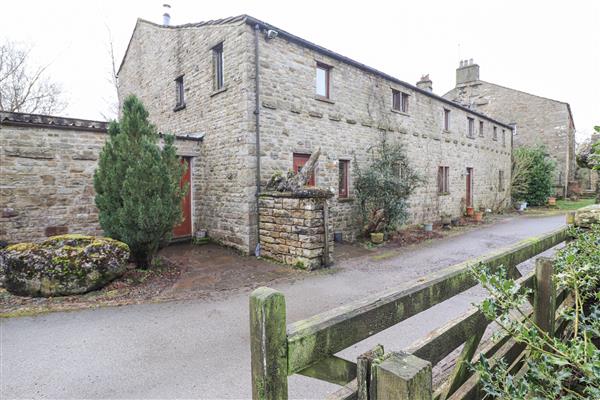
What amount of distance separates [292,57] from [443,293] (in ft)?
29.5

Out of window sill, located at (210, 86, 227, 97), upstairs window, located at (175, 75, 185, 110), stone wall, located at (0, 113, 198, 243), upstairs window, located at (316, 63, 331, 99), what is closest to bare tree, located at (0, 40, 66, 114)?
upstairs window, located at (175, 75, 185, 110)

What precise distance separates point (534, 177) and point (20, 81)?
106 ft

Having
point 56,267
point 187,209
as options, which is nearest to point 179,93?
point 187,209

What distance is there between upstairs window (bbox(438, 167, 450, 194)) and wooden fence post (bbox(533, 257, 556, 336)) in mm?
14093

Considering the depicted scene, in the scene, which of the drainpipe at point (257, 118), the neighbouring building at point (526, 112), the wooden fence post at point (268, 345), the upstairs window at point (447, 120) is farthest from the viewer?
the neighbouring building at point (526, 112)

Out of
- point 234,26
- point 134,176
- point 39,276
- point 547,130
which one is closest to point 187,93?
point 234,26

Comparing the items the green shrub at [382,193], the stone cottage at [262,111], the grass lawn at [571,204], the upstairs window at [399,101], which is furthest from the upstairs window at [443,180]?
the grass lawn at [571,204]

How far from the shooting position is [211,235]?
10031 millimetres

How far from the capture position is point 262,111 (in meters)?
8.70

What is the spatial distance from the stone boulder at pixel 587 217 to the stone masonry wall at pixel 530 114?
22485 mm

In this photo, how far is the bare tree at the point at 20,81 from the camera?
1722 centimetres

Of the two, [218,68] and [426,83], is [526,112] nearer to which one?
[426,83]

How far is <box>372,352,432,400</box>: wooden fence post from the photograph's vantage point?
0.92m

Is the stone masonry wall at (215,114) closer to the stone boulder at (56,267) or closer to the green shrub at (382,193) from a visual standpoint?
the stone boulder at (56,267)
